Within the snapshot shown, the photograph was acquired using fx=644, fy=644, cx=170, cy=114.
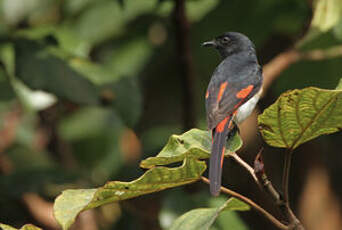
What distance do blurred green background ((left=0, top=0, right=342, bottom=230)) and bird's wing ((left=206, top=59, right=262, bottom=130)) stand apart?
278 millimetres

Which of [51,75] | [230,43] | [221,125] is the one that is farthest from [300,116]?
[230,43]

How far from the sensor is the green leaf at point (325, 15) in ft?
11.5

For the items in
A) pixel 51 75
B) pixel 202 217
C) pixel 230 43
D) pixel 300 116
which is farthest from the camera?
pixel 230 43

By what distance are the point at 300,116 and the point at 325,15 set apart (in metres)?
1.64

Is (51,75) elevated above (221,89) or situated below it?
above

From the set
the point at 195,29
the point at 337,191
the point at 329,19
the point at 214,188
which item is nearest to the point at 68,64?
the point at 195,29

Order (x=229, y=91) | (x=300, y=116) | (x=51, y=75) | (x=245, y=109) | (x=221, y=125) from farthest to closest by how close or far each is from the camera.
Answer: (x=51, y=75)
(x=245, y=109)
(x=229, y=91)
(x=221, y=125)
(x=300, y=116)

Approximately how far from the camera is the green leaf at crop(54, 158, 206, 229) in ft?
6.47

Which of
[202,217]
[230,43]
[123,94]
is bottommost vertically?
[202,217]

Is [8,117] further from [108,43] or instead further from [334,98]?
[334,98]

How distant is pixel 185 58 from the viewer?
11.3 feet

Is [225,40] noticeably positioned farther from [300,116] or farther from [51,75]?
[300,116]

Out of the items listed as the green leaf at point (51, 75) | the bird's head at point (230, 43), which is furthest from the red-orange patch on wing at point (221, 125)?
the bird's head at point (230, 43)

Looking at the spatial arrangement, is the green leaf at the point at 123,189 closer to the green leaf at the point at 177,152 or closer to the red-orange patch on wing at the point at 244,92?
the green leaf at the point at 177,152
